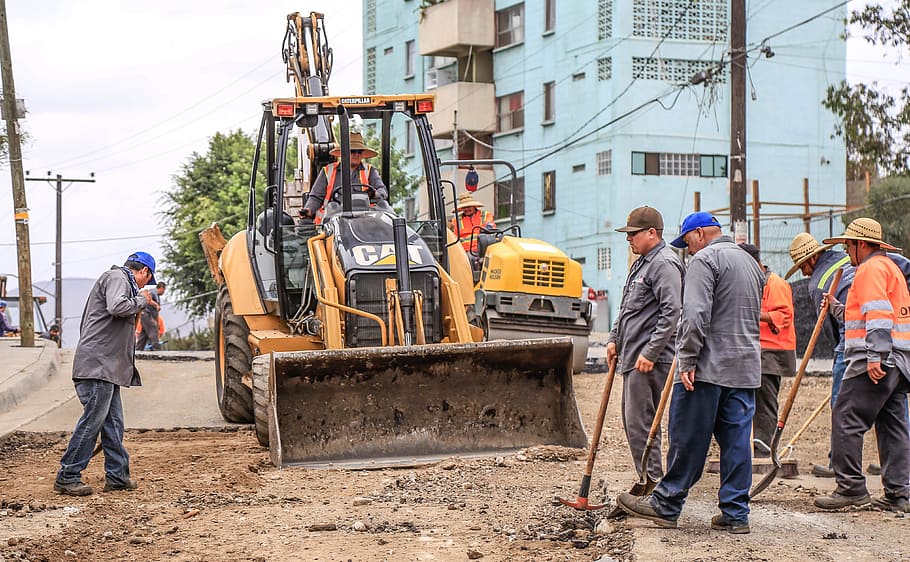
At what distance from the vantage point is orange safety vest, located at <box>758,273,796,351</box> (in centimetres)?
1018

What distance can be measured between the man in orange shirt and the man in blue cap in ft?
9.48

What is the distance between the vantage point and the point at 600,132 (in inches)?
1385

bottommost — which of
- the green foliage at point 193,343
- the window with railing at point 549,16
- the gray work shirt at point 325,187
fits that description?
the green foliage at point 193,343

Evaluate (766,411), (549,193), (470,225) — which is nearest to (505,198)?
(549,193)

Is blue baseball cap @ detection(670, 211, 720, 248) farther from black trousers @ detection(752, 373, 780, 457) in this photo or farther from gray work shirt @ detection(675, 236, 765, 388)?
black trousers @ detection(752, 373, 780, 457)

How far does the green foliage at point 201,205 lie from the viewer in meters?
41.8

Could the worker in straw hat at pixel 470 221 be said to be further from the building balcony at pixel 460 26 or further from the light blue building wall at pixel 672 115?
the building balcony at pixel 460 26

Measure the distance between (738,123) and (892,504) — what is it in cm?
1197

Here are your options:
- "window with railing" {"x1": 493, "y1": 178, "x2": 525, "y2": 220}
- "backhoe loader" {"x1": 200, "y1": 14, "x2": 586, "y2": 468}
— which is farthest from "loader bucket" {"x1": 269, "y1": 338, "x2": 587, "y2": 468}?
"window with railing" {"x1": 493, "y1": 178, "x2": 525, "y2": 220}

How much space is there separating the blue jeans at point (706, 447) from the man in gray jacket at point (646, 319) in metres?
0.77

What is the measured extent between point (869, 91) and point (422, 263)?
35.0 feet

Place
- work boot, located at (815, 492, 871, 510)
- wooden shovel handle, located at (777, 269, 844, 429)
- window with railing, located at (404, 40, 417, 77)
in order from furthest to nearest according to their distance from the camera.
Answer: window with railing, located at (404, 40, 417, 77) → wooden shovel handle, located at (777, 269, 844, 429) → work boot, located at (815, 492, 871, 510)

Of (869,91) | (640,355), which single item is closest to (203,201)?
(869,91)

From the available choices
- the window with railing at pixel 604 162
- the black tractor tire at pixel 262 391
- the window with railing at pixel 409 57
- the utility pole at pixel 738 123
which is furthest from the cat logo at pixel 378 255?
the window with railing at pixel 409 57
